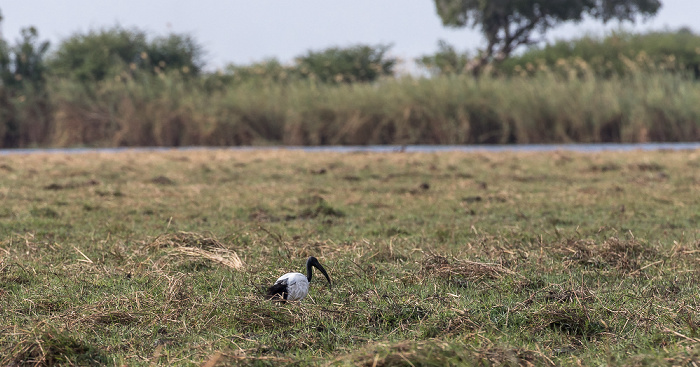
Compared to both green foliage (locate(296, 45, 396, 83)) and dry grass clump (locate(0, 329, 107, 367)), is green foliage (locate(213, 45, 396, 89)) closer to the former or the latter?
green foliage (locate(296, 45, 396, 83))

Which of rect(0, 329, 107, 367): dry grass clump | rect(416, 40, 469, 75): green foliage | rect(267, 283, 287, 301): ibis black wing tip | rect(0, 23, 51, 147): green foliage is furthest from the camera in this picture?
rect(416, 40, 469, 75): green foliage

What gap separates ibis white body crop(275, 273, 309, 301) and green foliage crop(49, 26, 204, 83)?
1978 centimetres

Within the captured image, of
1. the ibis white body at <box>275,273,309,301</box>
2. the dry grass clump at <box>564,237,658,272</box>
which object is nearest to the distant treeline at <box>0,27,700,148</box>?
the dry grass clump at <box>564,237,658,272</box>

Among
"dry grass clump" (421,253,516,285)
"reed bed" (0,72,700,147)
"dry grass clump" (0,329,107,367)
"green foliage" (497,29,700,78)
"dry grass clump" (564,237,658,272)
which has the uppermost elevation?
"green foliage" (497,29,700,78)

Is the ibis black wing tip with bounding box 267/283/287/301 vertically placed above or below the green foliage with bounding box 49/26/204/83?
below

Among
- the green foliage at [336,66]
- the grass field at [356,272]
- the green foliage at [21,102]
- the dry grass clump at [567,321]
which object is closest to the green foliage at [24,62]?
the green foliage at [21,102]

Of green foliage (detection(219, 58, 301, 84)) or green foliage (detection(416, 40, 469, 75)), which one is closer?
green foliage (detection(219, 58, 301, 84))

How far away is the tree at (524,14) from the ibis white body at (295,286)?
28527 millimetres

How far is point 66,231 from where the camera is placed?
208 inches

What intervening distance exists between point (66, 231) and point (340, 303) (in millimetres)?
2820

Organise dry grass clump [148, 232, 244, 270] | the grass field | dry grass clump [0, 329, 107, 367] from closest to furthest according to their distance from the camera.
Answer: dry grass clump [0, 329, 107, 367] → the grass field → dry grass clump [148, 232, 244, 270]

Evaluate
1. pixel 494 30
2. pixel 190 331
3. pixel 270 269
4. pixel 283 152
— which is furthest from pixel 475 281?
pixel 494 30

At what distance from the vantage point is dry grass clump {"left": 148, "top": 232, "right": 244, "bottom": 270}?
4.12 meters

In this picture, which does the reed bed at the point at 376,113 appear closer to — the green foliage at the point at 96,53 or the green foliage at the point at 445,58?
the green foliage at the point at 96,53
